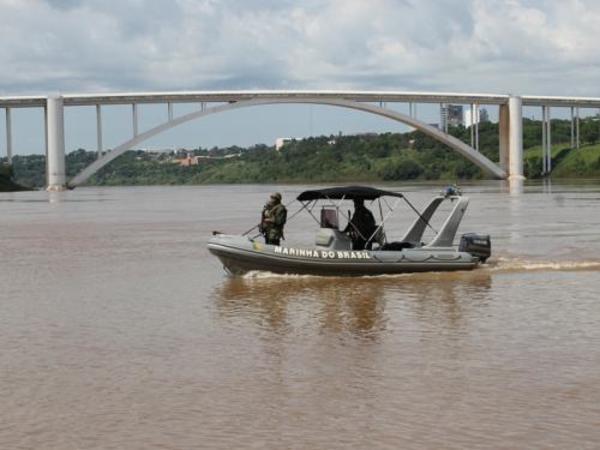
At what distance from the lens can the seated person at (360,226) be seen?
12.6m

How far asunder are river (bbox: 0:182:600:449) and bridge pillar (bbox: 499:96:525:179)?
66616 millimetres

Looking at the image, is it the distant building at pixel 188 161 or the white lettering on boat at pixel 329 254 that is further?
the distant building at pixel 188 161

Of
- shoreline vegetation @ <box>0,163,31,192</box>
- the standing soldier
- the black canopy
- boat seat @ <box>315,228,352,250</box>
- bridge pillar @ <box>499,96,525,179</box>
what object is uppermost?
bridge pillar @ <box>499,96,525,179</box>

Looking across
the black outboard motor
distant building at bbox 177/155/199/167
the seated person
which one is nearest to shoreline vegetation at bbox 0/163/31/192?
distant building at bbox 177/155/199/167

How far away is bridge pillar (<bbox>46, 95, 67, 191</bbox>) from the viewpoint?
68.1 meters

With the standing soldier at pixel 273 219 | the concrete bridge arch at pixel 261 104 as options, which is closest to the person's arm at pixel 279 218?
the standing soldier at pixel 273 219

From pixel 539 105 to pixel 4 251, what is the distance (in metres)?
67.4

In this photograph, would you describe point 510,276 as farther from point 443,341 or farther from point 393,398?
point 393,398

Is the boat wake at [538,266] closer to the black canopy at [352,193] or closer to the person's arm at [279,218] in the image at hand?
the black canopy at [352,193]

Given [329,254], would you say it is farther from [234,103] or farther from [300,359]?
[234,103]

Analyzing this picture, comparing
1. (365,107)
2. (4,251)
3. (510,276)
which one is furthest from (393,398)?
(365,107)

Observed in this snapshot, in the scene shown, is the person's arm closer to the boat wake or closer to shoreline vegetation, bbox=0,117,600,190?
the boat wake

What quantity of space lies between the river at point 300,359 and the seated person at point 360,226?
74 cm

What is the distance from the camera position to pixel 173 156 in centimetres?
14550
